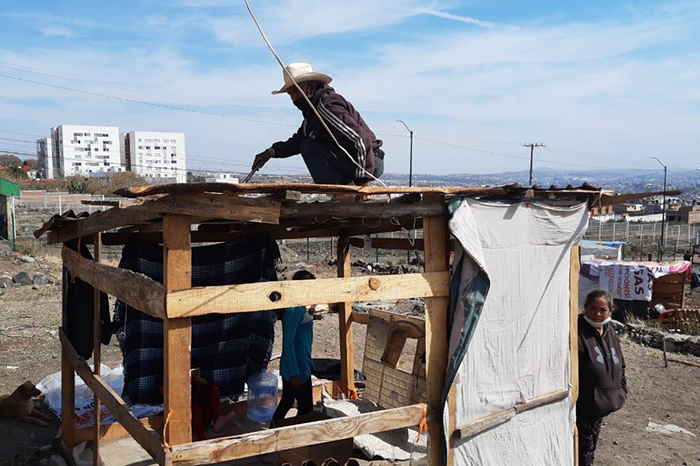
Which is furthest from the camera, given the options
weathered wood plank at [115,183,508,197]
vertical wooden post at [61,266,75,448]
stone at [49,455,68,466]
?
vertical wooden post at [61,266,75,448]

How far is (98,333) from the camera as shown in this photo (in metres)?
5.04

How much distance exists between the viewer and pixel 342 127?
4.54m

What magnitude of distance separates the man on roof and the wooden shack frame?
1.09 ft

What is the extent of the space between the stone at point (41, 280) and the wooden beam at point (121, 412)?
37.6 ft

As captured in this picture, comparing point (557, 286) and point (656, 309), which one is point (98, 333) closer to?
point (557, 286)

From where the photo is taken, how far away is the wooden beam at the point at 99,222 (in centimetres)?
379

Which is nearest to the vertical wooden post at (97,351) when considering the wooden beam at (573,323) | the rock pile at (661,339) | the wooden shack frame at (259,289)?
the wooden shack frame at (259,289)

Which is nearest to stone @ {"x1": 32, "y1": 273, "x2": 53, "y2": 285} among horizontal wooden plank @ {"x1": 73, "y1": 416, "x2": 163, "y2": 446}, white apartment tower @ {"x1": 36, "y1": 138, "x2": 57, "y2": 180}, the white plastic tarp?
horizontal wooden plank @ {"x1": 73, "y1": 416, "x2": 163, "y2": 446}

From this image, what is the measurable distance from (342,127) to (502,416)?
2.44 metres

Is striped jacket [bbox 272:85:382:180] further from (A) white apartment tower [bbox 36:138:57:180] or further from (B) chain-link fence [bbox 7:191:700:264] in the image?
(A) white apartment tower [bbox 36:138:57:180]

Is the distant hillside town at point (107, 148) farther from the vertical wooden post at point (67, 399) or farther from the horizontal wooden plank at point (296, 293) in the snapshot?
the horizontal wooden plank at point (296, 293)

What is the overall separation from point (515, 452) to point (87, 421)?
4.37 m

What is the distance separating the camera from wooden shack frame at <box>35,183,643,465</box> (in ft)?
11.3

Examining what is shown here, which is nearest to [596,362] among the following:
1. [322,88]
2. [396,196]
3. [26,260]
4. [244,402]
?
[396,196]
